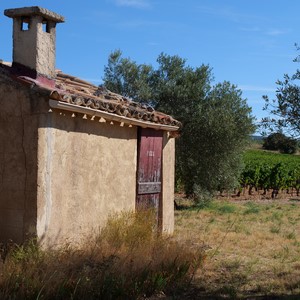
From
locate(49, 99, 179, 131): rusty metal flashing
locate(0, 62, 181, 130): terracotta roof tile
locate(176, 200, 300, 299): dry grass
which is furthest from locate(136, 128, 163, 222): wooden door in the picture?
locate(176, 200, 300, 299): dry grass

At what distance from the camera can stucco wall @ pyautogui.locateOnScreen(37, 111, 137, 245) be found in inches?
283

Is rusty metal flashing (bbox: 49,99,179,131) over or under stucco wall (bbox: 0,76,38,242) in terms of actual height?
over

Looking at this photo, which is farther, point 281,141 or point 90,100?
point 281,141

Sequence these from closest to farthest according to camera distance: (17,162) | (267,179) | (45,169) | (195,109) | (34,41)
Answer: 1. (45,169)
2. (17,162)
3. (34,41)
4. (195,109)
5. (267,179)

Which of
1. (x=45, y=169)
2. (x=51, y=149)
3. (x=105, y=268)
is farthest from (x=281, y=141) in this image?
(x=45, y=169)

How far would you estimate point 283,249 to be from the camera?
10.5m

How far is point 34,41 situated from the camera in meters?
7.82

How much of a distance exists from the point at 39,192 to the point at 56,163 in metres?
0.58

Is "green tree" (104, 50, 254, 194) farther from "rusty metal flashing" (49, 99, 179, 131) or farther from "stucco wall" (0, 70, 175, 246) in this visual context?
"stucco wall" (0, 70, 175, 246)

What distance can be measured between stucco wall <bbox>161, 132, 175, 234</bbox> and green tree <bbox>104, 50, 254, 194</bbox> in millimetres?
5420

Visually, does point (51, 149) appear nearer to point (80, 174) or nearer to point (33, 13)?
point (80, 174)

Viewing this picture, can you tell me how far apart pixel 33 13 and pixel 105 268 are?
4183 millimetres

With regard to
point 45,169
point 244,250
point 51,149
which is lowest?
point 244,250

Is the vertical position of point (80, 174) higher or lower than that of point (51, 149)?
lower
